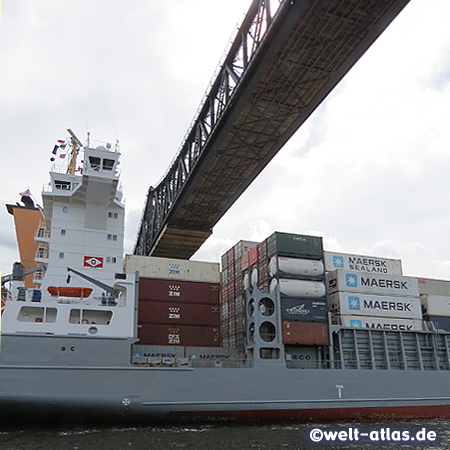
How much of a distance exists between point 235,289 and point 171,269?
4.30m

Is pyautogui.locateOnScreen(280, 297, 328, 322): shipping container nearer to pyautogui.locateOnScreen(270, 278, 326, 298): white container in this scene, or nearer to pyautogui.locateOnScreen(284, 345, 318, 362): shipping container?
pyautogui.locateOnScreen(270, 278, 326, 298): white container

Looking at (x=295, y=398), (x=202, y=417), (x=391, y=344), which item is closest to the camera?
(x=202, y=417)

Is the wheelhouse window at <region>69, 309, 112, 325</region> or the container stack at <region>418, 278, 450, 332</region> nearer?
the wheelhouse window at <region>69, 309, 112, 325</region>

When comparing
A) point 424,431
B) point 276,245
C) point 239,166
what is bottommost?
point 424,431

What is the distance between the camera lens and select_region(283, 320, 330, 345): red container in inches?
776

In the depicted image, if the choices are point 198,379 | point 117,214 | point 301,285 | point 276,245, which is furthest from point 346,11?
point 198,379

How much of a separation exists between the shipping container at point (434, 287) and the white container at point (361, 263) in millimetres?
1608

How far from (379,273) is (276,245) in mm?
6130

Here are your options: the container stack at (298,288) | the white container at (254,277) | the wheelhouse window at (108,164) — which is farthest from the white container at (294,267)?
the wheelhouse window at (108,164)

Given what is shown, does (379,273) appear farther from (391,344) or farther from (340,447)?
(340,447)

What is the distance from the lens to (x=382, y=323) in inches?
859

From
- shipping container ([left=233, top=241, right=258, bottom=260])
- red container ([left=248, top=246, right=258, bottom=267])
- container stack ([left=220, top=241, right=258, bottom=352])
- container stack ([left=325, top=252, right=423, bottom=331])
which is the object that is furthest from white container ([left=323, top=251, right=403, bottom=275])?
shipping container ([left=233, top=241, right=258, bottom=260])

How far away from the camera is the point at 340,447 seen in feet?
47.4

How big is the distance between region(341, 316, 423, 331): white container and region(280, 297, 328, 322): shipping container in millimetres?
1378
